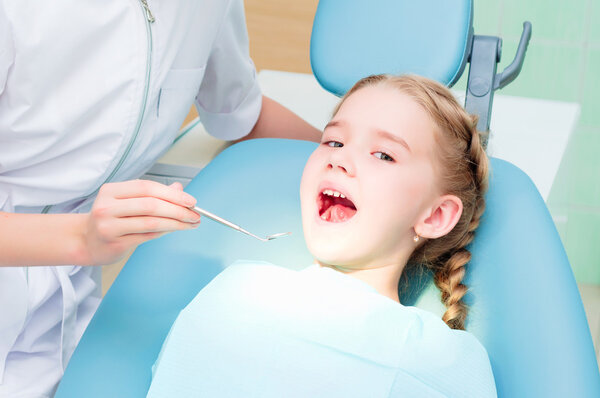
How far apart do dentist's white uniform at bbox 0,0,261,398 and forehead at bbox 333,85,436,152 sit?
0.93 ft

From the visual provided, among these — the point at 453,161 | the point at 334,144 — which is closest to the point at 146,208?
the point at 334,144

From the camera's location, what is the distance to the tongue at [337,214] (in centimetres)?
104

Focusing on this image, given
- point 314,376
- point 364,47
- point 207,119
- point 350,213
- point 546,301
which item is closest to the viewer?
point 314,376

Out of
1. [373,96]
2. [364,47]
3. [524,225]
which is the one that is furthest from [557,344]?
[364,47]

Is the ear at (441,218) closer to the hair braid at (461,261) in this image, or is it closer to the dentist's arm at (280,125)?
the hair braid at (461,261)

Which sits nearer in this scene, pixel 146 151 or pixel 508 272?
pixel 508 272

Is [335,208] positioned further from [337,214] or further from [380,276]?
[380,276]

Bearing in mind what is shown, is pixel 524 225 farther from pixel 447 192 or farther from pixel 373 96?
pixel 373 96

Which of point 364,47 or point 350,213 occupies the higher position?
point 364,47

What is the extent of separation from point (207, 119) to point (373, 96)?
479mm

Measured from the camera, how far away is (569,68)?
6.20ft

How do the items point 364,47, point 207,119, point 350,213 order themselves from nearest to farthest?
1. point 350,213
2. point 364,47
3. point 207,119

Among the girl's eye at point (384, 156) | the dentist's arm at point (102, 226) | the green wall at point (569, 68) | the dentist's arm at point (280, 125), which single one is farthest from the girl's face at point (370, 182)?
the green wall at point (569, 68)

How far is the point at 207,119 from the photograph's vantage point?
4.67ft
